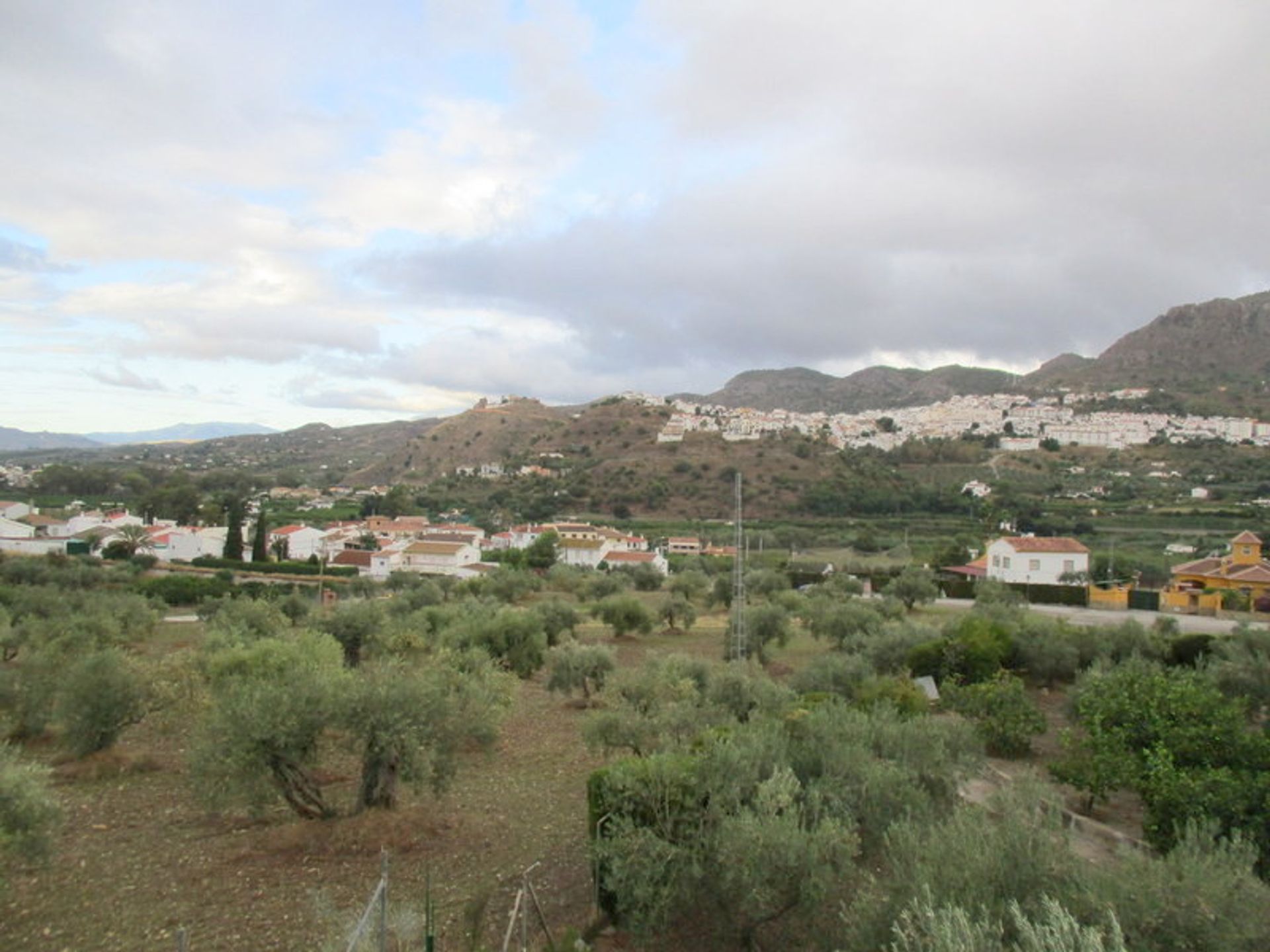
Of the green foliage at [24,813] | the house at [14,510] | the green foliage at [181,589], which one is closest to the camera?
the green foliage at [24,813]

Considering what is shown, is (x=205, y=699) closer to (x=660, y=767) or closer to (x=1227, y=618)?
(x=660, y=767)

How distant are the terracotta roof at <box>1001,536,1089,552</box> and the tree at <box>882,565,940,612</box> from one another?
9.95 metres

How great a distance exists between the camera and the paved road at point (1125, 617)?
2761cm

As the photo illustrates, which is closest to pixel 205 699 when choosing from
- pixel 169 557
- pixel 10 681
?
pixel 10 681

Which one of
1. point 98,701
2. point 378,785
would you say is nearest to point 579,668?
point 378,785

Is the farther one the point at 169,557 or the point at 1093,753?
the point at 169,557

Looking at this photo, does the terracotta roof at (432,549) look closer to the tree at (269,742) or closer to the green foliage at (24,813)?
the tree at (269,742)

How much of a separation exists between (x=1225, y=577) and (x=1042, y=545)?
849 cm

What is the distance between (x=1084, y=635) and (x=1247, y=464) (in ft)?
247

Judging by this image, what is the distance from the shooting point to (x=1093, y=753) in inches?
467

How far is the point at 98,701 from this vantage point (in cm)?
1398

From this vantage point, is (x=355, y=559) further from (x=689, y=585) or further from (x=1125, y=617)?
(x=1125, y=617)

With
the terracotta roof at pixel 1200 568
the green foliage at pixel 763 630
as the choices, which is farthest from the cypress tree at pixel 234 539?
the terracotta roof at pixel 1200 568

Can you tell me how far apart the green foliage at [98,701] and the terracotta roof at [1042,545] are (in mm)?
41402
